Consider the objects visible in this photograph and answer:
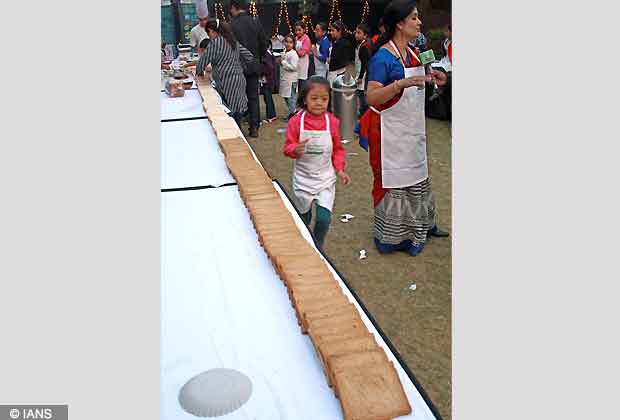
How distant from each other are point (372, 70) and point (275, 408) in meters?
1.94

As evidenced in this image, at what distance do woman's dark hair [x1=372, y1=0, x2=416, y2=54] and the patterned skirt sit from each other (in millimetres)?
831

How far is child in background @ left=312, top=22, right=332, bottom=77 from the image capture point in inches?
286

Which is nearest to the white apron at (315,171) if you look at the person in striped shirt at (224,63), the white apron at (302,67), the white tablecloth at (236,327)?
the white tablecloth at (236,327)

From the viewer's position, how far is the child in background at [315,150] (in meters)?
2.55

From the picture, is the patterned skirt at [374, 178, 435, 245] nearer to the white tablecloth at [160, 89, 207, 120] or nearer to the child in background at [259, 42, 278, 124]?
the white tablecloth at [160, 89, 207, 120]

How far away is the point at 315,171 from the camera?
8.71 feet

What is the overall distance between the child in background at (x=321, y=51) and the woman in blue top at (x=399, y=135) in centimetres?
438

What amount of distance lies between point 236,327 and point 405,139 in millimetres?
1796

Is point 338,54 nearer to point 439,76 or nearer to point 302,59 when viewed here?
point 302,59

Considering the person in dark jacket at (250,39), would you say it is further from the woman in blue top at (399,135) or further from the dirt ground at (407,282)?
the woman in blue top at (399,135)

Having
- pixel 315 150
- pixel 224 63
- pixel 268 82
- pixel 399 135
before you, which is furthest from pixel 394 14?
pixel 268 82

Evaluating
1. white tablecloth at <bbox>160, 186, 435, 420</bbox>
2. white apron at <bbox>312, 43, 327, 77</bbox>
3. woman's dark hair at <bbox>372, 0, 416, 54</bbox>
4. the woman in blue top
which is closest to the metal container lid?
white apron at <bbox>312, 43, 327, 77</bbox>

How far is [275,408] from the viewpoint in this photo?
3.59 ft

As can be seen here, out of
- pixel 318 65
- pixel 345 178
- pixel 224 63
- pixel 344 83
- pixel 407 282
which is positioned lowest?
pixel 407 282
